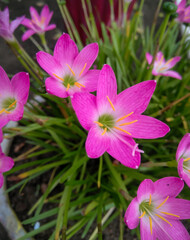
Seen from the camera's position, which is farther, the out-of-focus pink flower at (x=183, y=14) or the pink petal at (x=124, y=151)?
the out-of-focus pink flower at (x=183, y=14)

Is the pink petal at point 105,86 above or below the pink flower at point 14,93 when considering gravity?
below

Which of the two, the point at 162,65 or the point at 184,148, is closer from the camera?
the point at 184,148

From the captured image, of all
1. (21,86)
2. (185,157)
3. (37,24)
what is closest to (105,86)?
(21,86)

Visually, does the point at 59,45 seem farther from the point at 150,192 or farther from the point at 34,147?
the point at 34,147

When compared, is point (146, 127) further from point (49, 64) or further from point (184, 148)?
point (49, 64)

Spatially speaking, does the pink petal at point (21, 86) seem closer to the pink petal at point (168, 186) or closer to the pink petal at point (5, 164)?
the pink petal at point (5, 164)

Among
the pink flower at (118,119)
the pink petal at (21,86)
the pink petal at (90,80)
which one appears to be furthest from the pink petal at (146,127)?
the pink petal at (21,86)

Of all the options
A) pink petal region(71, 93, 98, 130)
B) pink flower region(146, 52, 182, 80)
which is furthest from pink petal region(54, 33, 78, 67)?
pink flower region(146, 52, 182, 80)
